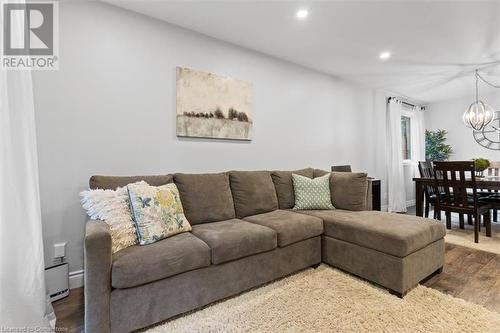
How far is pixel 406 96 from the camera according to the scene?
535 centimetres

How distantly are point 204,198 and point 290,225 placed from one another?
796mm

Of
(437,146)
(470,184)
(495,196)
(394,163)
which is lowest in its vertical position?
(495,196)

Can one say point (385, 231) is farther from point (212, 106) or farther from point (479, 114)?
point (479, 114)

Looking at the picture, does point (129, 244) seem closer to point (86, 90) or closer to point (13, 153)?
point (13, 153)

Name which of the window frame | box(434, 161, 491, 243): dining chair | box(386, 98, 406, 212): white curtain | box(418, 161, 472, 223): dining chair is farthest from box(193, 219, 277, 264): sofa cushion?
the window frame

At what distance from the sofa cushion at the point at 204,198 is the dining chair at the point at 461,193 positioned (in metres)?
2.85

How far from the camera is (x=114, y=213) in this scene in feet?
5.57

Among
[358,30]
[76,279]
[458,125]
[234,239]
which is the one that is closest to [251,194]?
[234,239]

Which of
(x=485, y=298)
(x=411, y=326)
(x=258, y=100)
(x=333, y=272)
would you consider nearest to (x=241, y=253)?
(x=333, y=272)

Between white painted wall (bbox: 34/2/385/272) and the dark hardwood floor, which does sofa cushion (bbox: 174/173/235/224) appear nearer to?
white painted wall (bbox: 34/2/385/272)

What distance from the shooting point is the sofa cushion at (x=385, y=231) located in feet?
6.12

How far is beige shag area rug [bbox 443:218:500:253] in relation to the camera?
2896 mm

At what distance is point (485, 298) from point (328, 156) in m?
2.52

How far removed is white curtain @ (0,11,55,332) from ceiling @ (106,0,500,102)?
4.28ft
